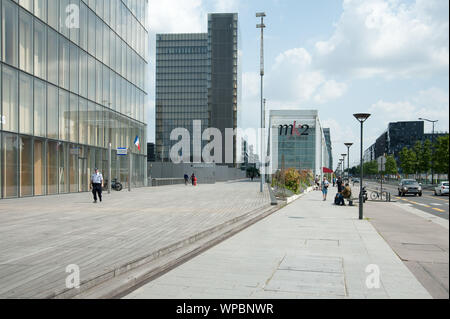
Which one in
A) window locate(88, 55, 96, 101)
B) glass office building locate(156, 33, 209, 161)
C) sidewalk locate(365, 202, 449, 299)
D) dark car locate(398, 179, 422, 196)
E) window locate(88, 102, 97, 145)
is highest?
glass office building locate(156, 33, 209, 161)

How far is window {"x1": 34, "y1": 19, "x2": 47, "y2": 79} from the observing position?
81.5ft

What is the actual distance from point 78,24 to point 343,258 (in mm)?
28404

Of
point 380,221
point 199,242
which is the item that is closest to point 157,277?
point 199,242

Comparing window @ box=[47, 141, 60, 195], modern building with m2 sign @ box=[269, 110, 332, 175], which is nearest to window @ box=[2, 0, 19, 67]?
window @ box=[47, 141, 60, 195]

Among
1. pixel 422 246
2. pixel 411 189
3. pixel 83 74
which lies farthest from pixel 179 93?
pixel 422 246

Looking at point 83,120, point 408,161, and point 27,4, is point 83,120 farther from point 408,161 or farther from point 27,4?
point 408,161

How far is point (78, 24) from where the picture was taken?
30.0 metres

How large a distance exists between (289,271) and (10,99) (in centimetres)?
2102

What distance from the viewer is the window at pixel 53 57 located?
86.4 feet

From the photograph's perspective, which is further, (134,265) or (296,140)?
(296,140)

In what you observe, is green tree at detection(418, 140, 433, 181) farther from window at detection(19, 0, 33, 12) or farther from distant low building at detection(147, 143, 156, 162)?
distant low building at detection(147, 143, 156, 162)

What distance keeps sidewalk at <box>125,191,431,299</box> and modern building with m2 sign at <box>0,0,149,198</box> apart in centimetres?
1775

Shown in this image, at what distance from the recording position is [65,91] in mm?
28375

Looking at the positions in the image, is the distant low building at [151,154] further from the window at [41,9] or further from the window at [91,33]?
the window at [41,9]
